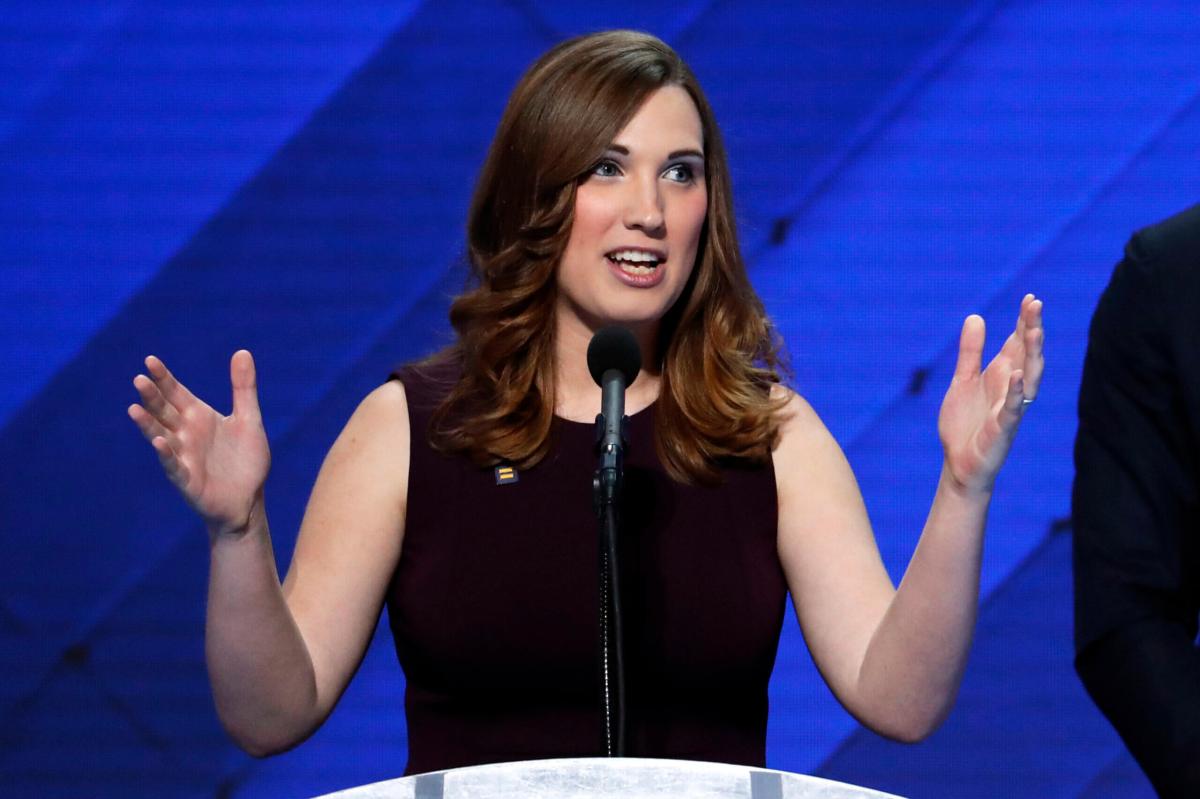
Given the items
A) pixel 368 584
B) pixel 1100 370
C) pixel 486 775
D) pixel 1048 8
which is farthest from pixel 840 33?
pixel 486 775

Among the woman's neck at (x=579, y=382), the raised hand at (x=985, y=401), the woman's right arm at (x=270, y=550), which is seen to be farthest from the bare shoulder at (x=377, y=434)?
the raised hand at (x=985, y=401)

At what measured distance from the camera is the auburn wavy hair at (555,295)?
2.28 m

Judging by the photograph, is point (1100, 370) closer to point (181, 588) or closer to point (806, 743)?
point (806, 743)

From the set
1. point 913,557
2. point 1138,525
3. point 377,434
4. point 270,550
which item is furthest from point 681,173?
point 1138,525

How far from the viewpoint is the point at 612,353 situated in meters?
1.89

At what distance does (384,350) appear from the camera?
3.24 meters

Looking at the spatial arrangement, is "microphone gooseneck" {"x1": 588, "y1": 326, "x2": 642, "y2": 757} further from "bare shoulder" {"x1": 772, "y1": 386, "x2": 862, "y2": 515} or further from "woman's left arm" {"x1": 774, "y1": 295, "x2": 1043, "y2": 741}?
"bare shoulder" {"x1": 772, "y1": 386, "x2": 862, "y2": 515}

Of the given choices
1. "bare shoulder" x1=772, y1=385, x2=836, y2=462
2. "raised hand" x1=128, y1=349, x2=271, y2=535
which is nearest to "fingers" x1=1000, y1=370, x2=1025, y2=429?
"bare shoulder" x1=772, y1=385, x2=836, y2=462

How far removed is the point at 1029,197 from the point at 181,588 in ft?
5.92

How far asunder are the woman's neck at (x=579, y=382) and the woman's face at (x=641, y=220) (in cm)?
9

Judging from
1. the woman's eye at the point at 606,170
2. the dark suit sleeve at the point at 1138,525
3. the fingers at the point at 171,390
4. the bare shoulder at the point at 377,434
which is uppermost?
the woman's eye at the point at 606,170

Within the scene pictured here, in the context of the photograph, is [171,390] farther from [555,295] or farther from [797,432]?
[797,432]

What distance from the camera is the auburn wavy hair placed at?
7.48 ft

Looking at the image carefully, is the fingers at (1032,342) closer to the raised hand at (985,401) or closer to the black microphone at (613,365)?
the raised hand at (985,401)
